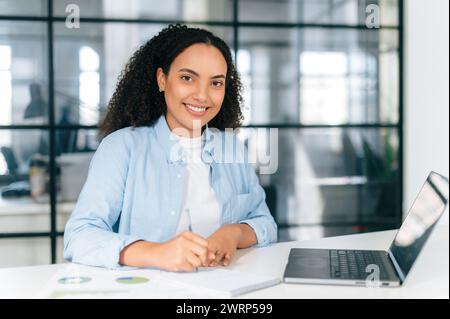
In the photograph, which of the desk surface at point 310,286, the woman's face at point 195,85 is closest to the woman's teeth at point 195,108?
the woman's face at point 195,85

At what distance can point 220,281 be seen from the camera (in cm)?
121

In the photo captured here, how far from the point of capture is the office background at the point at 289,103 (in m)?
3.05

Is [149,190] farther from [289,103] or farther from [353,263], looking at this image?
[289,103]

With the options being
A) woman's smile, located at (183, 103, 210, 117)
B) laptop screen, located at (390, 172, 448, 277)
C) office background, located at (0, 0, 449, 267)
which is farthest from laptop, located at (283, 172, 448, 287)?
office background, located at (0, 0, 449, 267)

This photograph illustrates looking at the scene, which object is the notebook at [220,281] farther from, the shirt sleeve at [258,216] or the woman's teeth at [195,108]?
the woman's teeth at [195,108]

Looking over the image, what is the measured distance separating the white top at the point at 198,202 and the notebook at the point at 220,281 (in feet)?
1.43

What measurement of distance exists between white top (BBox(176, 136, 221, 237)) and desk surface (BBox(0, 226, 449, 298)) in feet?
0.67

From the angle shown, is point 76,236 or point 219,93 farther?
point 219,93

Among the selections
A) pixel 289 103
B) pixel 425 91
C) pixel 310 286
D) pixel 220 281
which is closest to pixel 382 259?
pixel 310 286

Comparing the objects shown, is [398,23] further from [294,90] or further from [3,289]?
[3,289]

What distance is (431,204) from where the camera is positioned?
1.24 metres

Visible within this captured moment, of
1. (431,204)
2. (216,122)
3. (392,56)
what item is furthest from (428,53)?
(431,204)

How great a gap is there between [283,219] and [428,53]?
3.80 ft

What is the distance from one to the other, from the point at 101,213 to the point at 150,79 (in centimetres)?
54
